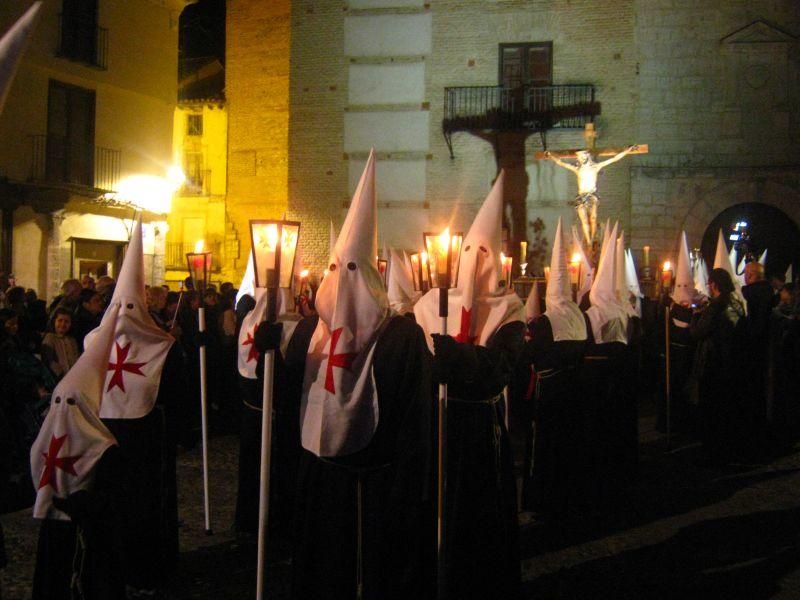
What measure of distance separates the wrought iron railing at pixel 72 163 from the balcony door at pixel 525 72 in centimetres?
1035

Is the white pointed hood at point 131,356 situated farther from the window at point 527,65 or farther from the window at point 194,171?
the window at point 194,171

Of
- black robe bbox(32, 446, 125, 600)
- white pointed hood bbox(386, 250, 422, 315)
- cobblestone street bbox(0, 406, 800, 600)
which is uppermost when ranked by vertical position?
white pointed hood bbox(386, 250, 422, 315)

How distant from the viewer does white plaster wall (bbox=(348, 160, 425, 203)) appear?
2375cm

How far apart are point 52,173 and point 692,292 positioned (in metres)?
15.1

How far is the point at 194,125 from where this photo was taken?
1144 inches

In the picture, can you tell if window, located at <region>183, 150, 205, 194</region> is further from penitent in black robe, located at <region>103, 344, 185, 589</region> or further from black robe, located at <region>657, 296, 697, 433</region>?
penitent in black robe, located at <region>103, 344, 185, 589</region>

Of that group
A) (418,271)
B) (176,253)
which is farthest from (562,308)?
(176,253)


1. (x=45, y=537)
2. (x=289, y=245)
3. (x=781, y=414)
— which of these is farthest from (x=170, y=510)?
(x=781, y=414)

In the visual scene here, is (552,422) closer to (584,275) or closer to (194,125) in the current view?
(584,275)

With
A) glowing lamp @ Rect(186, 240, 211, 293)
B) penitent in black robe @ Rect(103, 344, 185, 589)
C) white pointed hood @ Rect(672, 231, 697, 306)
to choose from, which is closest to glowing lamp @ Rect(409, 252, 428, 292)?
glowing lamp @ Rect(186, 240, 211, 293)

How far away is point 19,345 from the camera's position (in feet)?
25.9

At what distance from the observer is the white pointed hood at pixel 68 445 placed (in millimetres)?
4219

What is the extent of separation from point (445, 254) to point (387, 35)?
19926 mm

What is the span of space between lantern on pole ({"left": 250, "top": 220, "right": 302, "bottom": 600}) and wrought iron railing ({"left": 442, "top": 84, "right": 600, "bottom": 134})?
18295mm
